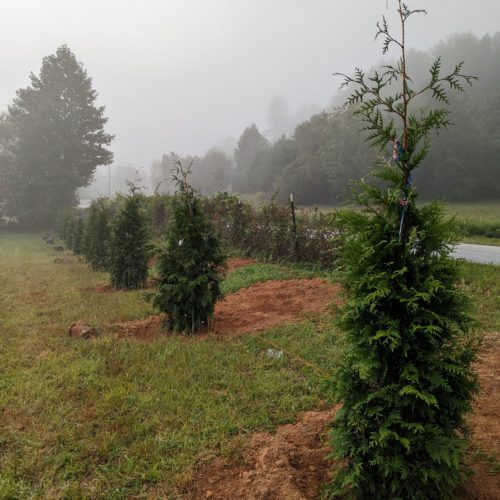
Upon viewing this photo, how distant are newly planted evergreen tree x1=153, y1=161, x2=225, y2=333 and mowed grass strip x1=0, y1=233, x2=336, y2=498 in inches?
24.6

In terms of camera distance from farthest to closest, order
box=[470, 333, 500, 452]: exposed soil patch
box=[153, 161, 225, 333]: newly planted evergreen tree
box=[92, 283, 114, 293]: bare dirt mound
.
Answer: box=[92, 283, 114, 293]: bare dirt mound
box=[153, 161, 225, 333]: newly planted evergreen tree
box=[470, 333, 500, 452]: exposed soil patch

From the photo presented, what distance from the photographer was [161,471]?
3.54 metres

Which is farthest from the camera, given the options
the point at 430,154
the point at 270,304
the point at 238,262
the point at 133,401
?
the point at 430,154

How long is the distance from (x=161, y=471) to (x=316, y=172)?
4288 centimetres

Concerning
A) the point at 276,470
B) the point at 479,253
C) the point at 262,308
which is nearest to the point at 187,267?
the point at 262,308

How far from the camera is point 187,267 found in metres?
7.07

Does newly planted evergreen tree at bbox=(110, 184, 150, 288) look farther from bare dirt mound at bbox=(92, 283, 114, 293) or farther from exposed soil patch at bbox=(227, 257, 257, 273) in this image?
exposed soil patch at bbox=(227, 257, 257, 273)

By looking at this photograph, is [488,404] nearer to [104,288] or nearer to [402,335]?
[402,335]

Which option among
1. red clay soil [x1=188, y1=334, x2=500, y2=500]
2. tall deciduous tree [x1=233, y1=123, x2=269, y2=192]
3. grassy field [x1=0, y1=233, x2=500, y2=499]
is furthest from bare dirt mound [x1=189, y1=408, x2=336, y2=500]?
tall deciduous tree [x1=233, y1=123, x2=269, y2=192]

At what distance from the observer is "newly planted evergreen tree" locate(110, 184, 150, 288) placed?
38.8ft

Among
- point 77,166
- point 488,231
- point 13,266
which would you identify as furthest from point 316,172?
point 13,266

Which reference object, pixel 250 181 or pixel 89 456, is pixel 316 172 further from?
pixel 89 456

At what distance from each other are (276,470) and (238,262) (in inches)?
429

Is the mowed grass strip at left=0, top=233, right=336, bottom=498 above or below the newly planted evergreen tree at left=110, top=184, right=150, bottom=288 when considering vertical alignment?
below
